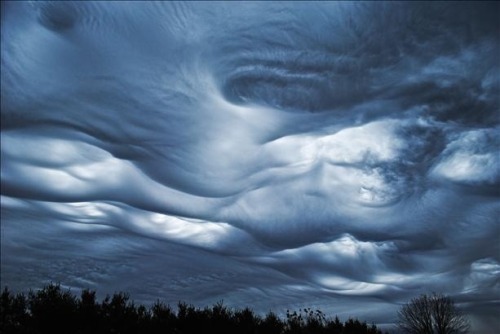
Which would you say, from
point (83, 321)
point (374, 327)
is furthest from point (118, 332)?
point (374, 327)

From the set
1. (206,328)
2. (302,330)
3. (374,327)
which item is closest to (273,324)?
(302,330)

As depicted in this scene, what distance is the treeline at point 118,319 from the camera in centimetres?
2539

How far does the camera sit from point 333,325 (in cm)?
4141

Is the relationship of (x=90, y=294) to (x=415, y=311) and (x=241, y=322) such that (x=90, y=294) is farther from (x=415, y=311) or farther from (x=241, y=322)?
(x=415, y=311)

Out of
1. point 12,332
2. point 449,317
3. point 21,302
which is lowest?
point 12,332

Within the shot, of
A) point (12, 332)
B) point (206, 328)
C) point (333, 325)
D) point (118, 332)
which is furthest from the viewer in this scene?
point (333, 325)

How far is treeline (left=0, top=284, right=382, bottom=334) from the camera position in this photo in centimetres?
2539

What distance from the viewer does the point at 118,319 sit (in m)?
29.1

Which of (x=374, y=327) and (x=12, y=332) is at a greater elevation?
(x=374, y=327)

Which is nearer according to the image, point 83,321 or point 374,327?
point 83,321

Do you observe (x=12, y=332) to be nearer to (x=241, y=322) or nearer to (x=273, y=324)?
(x=241, y=322)

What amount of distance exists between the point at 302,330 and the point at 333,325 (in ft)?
19.3

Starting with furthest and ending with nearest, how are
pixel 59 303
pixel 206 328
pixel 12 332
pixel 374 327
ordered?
pixel 374 327 → pixel 206 328 → pixel 59 303 → pixel 12 332

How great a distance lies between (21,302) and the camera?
26.7m
